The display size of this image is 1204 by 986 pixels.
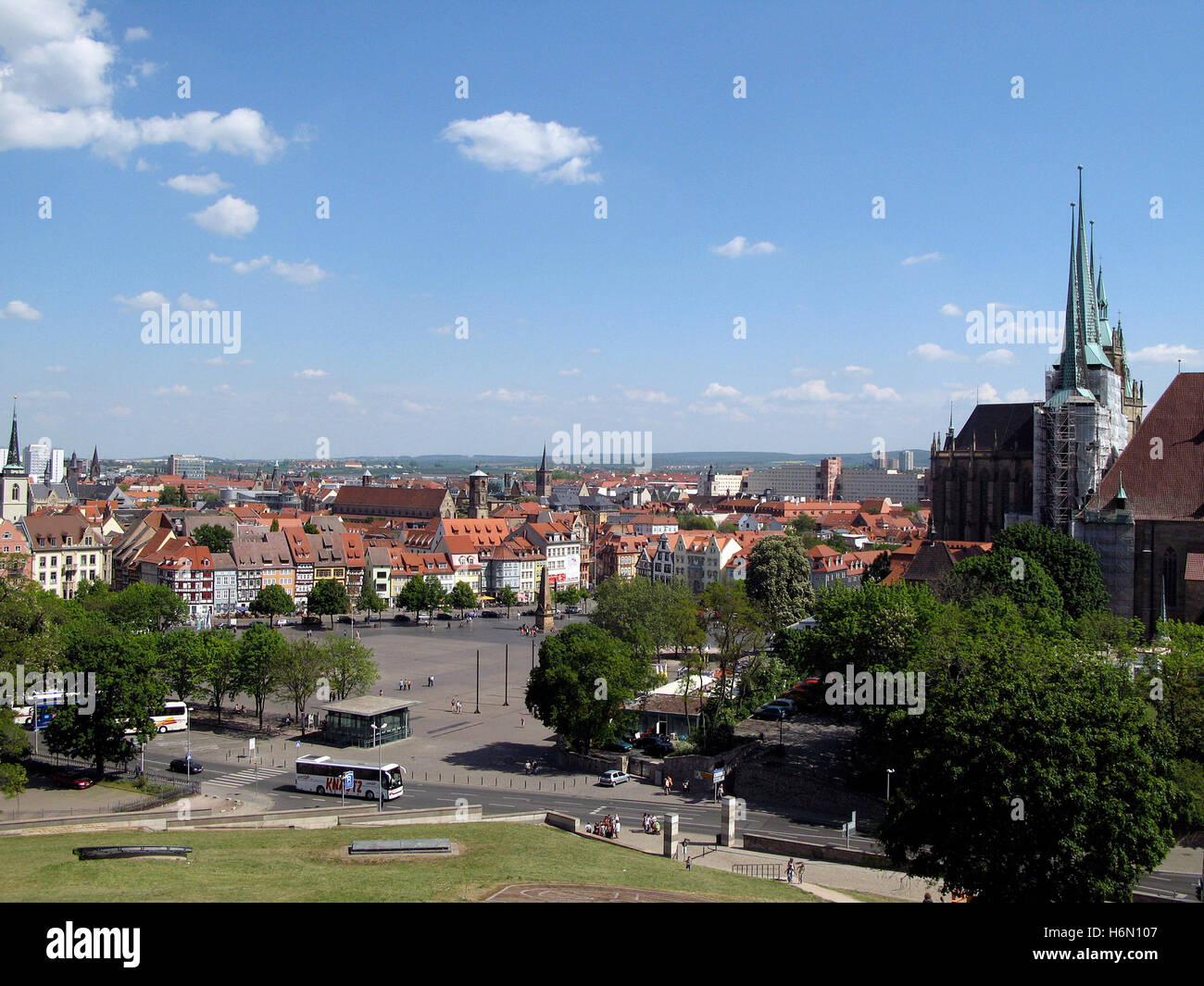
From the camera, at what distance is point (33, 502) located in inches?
4801

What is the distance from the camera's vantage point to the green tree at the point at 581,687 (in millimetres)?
42188

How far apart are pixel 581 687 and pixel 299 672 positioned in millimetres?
15435

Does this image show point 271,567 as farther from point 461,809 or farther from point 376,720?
point 461,809

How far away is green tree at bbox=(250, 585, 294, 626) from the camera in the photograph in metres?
83.4

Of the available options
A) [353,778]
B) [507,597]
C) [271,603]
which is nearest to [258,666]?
[353,778]

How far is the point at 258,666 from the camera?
4903 centimetres

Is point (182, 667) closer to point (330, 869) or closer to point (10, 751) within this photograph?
point (10, 751)

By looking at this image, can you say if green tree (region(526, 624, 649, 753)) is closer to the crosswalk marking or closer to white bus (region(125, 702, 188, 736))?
the crosswalk marking

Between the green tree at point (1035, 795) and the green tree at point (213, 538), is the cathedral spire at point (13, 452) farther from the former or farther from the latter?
the green tree at point (1035, 795)

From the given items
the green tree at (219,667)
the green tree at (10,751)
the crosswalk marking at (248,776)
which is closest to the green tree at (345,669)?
the green tree at (219,667)
